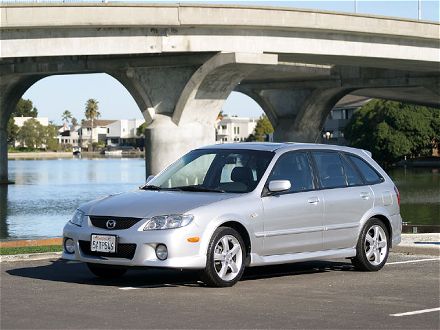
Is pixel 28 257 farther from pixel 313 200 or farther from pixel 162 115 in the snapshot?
pixel 162 115

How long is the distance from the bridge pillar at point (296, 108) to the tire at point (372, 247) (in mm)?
50304

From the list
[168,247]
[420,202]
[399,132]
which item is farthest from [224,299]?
[399,132]

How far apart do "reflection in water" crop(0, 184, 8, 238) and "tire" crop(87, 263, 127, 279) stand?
18.2 metres

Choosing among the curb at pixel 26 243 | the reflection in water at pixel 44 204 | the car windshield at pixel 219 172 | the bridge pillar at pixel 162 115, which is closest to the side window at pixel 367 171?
the car windshield at pixel 219 172

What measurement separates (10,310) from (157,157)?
3217 cm

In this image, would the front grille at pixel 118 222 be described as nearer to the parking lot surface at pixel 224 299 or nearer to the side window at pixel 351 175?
the parking lot surface at pixel 224 299

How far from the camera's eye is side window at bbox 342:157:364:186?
13.0 m

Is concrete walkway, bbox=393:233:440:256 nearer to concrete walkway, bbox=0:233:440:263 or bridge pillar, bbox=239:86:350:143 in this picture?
concrete walkway, bbox=0:233:440:263

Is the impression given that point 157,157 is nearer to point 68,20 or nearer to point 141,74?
point 141,74

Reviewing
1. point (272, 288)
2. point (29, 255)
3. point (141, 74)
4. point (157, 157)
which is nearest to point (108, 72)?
point (141, 74)

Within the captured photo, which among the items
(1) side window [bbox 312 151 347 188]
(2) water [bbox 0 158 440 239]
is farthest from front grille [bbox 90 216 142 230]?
(2) water [bbox 0 158 440 239]

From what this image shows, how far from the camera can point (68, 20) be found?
120ft

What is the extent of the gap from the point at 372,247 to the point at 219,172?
2175 mm

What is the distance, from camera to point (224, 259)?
1108 cm
